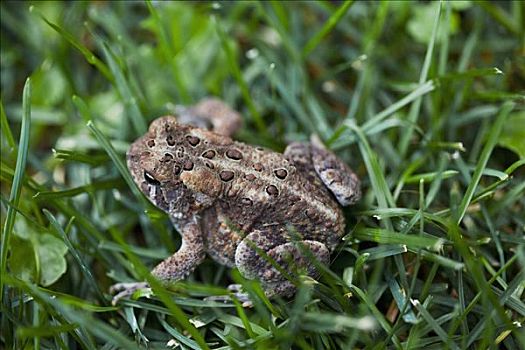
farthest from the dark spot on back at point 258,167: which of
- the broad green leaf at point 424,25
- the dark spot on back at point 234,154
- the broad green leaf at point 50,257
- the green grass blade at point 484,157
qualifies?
the broad green leaf at point 424,25

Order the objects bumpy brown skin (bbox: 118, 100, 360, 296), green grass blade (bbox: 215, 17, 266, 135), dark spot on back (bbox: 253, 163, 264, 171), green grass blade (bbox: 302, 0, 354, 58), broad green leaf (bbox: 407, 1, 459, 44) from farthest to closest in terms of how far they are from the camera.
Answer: broad green leaf (bbox: 407, 1, 459, 44) → green grass blade (bbox: 215, 17, 266, 135) → green grass blade (bbox: 302, 0, 354, 58) → dark spot on back (bbox: 253, 163, 264, 171) → bumpy brown skin (bbox: 118, 100, 360, 296)

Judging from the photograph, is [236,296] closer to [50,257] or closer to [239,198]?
[239,198]

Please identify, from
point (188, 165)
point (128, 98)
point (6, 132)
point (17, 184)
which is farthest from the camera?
point (128, 98)

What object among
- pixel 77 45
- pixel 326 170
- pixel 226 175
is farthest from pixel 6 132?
pixel 326 170

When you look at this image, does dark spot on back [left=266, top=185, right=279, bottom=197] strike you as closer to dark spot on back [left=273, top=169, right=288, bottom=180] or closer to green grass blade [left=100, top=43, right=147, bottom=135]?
dark spot on back [left=273, top=169, right=288, bottom=180]

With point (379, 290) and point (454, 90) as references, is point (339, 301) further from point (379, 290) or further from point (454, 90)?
point (454, 90)

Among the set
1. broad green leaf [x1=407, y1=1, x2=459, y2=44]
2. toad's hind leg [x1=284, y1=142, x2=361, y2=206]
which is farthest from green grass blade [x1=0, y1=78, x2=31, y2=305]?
broad green leaf [x1=407, y1=1, x2=459, y2=44]
